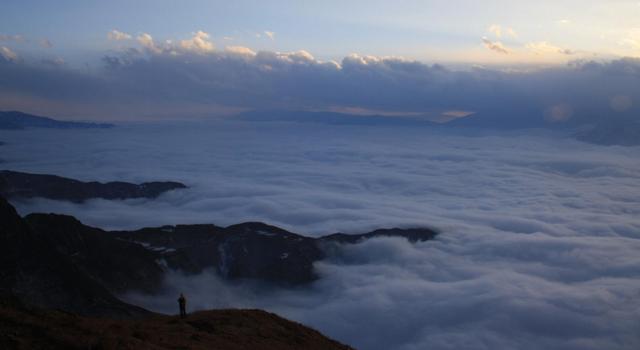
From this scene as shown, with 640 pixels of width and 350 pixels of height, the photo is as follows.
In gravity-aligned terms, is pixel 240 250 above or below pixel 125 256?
below

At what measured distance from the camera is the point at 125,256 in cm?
11969

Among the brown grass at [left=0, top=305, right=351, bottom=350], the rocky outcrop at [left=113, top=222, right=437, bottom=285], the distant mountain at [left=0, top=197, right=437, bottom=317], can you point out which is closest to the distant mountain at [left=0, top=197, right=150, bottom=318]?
the distant mountain at [left=0, top=197, right=437, bottom=317]

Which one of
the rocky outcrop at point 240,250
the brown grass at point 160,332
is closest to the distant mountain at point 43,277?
the rocky outcrop at point 240,250

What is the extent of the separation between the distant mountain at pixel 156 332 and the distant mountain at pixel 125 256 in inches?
Answer: 1365

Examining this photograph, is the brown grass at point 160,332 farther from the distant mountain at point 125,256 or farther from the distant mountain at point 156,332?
the distant mountain at point 125,256

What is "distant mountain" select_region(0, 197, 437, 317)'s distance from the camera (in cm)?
9144

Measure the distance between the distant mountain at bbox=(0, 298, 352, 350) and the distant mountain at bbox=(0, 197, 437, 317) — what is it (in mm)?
34681

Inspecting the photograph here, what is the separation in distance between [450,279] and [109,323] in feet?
347

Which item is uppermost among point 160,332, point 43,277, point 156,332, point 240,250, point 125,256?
point 156,332

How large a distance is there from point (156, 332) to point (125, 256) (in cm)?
8565

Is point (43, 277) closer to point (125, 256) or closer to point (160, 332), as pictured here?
point (125, 256)

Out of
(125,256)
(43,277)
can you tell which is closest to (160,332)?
(43,277)

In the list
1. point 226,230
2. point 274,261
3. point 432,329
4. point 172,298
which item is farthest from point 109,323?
point 226,230

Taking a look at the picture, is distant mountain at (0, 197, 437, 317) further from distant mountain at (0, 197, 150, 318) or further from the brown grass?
the brown grass
